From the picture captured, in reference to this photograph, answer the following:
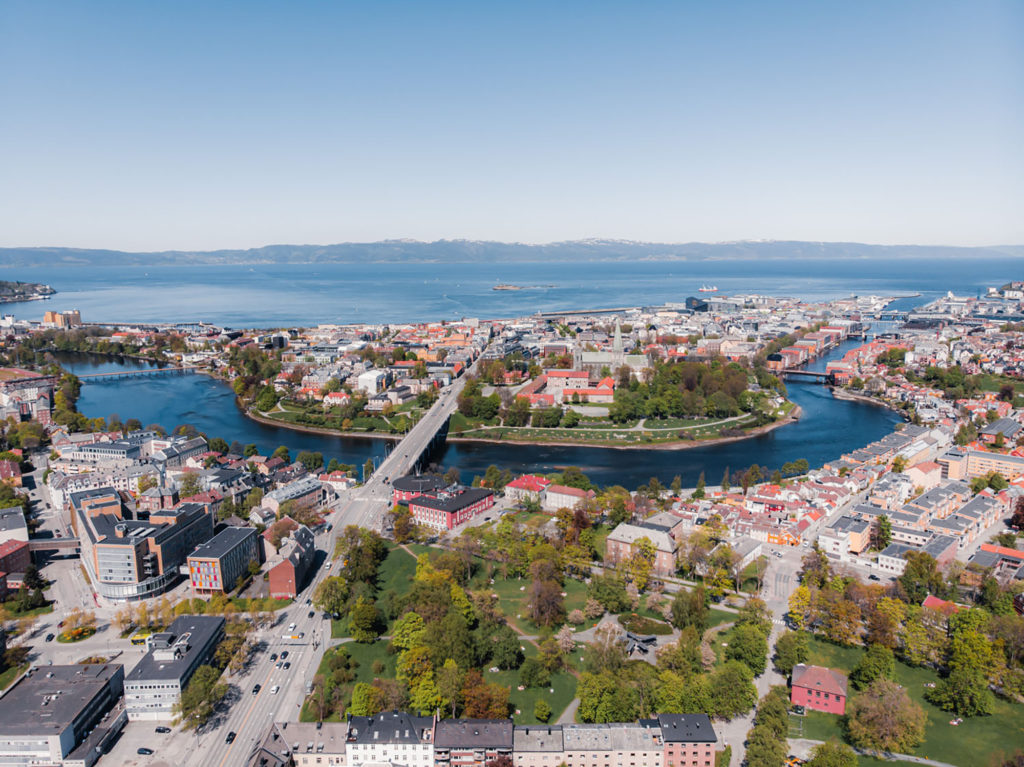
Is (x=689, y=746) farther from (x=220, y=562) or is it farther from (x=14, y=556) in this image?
(x=14, y=556)

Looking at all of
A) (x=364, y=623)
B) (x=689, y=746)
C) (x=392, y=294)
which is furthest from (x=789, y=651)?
(x=392, y=294)

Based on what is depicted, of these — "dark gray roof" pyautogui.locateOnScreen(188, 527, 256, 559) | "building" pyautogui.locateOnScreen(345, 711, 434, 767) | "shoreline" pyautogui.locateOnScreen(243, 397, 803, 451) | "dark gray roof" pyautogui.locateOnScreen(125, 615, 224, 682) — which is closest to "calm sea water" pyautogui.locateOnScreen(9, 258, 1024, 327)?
"shoreline" pyautogui.locateOnScreen(243, 397, 803, 451)

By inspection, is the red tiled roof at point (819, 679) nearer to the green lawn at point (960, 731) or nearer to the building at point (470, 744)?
the green lawn at point (960, 731)

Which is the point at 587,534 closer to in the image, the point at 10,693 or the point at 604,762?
the point at 604,762

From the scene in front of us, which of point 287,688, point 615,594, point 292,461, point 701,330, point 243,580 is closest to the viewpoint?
point 287,688

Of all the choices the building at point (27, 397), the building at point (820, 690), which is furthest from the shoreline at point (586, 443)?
the building at point (820, 690)

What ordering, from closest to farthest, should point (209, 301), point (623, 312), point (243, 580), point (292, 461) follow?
point (243, 580)
point (292, 461)
point (623, 312)
point (209, 301)

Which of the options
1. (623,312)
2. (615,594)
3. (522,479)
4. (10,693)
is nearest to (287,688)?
(10,693)
